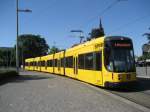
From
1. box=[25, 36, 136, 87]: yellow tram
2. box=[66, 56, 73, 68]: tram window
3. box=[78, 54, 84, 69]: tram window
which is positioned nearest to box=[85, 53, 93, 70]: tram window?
box=[25, 36, 136, 87]: yellow tram

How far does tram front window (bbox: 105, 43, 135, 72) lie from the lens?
1909cm

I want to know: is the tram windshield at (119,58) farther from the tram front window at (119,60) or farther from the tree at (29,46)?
the tree at (29,46)

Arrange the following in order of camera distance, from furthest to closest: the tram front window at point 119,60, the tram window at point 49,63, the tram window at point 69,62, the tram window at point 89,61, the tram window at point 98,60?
the tram window at point 49,63
the tram window at point 69,62
the tram window at point 89,61
the tram window at point 98,60
the tram front window at point 119,60

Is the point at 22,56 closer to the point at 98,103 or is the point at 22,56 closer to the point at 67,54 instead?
the point at 67,54

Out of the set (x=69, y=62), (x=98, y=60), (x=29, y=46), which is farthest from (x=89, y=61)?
(x=29, y=46)

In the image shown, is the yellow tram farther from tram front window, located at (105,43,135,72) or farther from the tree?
the tree

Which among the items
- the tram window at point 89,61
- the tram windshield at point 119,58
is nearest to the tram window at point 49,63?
the tram window at point 89,61

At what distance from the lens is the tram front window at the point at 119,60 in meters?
19.1

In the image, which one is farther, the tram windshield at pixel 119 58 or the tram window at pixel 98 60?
the tram window at pixel 98 60

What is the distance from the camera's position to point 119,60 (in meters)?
19.2

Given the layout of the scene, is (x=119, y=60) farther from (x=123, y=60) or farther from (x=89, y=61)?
(x=89, y=61)

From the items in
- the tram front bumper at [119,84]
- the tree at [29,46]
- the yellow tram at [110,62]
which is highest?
the tree at [29,46]

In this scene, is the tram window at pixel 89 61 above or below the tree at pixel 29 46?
below

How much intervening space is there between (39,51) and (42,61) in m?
71.1
